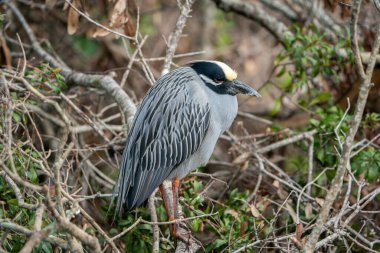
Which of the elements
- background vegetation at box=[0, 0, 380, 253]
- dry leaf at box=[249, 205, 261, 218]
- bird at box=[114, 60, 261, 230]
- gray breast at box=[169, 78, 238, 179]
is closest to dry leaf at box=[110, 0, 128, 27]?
background vegetation at box=[0, 0, 380, 253]

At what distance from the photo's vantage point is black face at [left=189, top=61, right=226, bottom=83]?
14.0ft

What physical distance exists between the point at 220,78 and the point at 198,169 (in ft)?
2.44

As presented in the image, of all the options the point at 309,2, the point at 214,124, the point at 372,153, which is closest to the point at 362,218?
the point at 372,153

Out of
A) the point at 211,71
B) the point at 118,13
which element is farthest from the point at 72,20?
the point at 211,71

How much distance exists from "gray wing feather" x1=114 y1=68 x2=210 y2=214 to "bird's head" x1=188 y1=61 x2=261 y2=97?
0.38ft

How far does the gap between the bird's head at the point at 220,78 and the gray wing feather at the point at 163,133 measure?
0.12m

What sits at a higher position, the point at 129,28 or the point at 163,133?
the point at 129,28

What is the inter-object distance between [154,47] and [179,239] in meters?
4.40

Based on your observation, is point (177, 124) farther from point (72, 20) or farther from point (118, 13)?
point (72, 20)

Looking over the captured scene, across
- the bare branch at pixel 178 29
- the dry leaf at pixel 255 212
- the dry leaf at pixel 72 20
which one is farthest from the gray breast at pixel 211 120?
the dry leaf at pixel 72 20

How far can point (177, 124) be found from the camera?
13.8 feet

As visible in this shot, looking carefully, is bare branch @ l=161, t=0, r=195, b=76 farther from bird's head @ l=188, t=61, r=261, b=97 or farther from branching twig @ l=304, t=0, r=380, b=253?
branching twig @ l=304, t=0, r=380, b=253

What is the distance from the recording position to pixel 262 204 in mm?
4164

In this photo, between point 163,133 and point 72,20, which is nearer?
point 163,133
